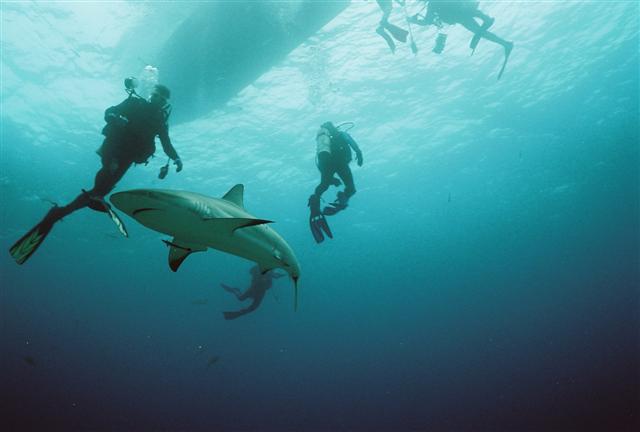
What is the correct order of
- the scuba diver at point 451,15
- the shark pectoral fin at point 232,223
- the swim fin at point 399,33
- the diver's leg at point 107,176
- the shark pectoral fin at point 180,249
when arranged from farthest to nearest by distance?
1. the swim fin at point 399,33
2. the scuba diver at point 451,15
3. the diver's leg at point 107,176
4. the shark pectoral fin at point 180,249
5. the shark pectoral fin at point 232,223

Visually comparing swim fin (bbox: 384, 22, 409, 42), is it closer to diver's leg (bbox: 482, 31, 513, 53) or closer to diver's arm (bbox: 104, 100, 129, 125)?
diver's leg (bbox: 482, 31, 513, 53)

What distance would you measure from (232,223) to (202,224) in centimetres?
24

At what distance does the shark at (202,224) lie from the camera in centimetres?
227

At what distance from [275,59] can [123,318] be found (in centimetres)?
5749

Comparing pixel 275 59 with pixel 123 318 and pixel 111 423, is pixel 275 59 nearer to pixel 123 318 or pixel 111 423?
pixel 111 423

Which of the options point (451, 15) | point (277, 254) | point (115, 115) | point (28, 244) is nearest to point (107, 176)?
point (115, 115)

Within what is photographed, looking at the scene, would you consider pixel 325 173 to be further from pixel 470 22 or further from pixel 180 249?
pixel 470 22

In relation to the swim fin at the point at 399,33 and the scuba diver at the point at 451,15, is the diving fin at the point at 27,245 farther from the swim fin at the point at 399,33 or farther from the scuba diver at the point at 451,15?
the scuba diver at the point at 451,15

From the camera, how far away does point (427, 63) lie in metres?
15.1

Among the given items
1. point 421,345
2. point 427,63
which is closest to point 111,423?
point 427,63

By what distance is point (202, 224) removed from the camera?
8.64ft

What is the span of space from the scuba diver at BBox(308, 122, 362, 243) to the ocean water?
6.93 m

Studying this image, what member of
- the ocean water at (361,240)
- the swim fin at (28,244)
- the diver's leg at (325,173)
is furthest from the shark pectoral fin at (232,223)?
the ocean water at (361,240)

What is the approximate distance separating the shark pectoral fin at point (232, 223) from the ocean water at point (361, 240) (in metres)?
11.9
